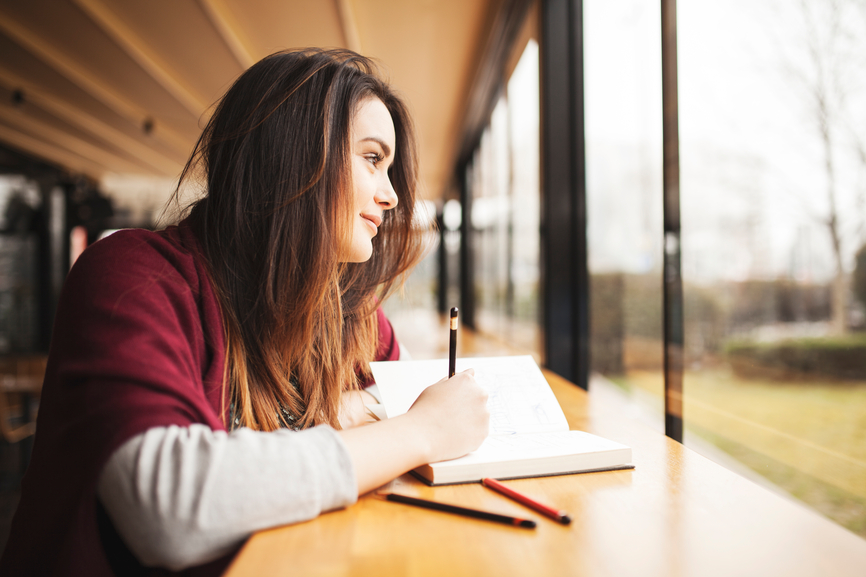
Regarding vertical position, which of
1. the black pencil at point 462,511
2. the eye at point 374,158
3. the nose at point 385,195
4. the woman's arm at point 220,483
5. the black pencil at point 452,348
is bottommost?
the black pencil at point 462,511

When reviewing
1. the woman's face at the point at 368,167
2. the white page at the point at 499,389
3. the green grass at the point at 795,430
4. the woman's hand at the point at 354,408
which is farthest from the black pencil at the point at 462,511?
the green grass at the point at 795,430

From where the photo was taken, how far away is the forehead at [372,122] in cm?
94

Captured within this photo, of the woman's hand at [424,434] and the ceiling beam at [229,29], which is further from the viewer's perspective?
the ceiling beam at [229,29]

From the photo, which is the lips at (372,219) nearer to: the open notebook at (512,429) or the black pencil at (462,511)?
the open notebook at (512,429)

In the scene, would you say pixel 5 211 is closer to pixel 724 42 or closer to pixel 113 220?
pixel 113 220

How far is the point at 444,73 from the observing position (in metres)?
3.98

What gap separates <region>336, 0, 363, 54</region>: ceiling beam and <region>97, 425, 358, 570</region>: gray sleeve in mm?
2857

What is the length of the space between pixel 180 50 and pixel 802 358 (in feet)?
12.9

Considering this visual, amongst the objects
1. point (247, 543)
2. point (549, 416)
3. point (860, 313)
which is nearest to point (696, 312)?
point (860, 313)

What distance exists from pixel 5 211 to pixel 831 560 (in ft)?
24.8

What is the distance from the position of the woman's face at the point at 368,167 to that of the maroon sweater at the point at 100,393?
34cm

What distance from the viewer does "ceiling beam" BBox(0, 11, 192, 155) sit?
3275 mm

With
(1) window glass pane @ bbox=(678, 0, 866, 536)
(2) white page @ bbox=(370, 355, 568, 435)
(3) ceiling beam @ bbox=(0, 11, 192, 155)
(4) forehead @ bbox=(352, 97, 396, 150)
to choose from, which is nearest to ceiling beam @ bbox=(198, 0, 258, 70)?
(3) ceiling beam @ bbox=(0, 11, 192, 155)

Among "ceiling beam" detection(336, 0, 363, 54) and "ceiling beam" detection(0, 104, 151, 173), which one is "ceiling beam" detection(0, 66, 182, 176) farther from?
"ceiling beam" detection(336, 0, 363, 54)
